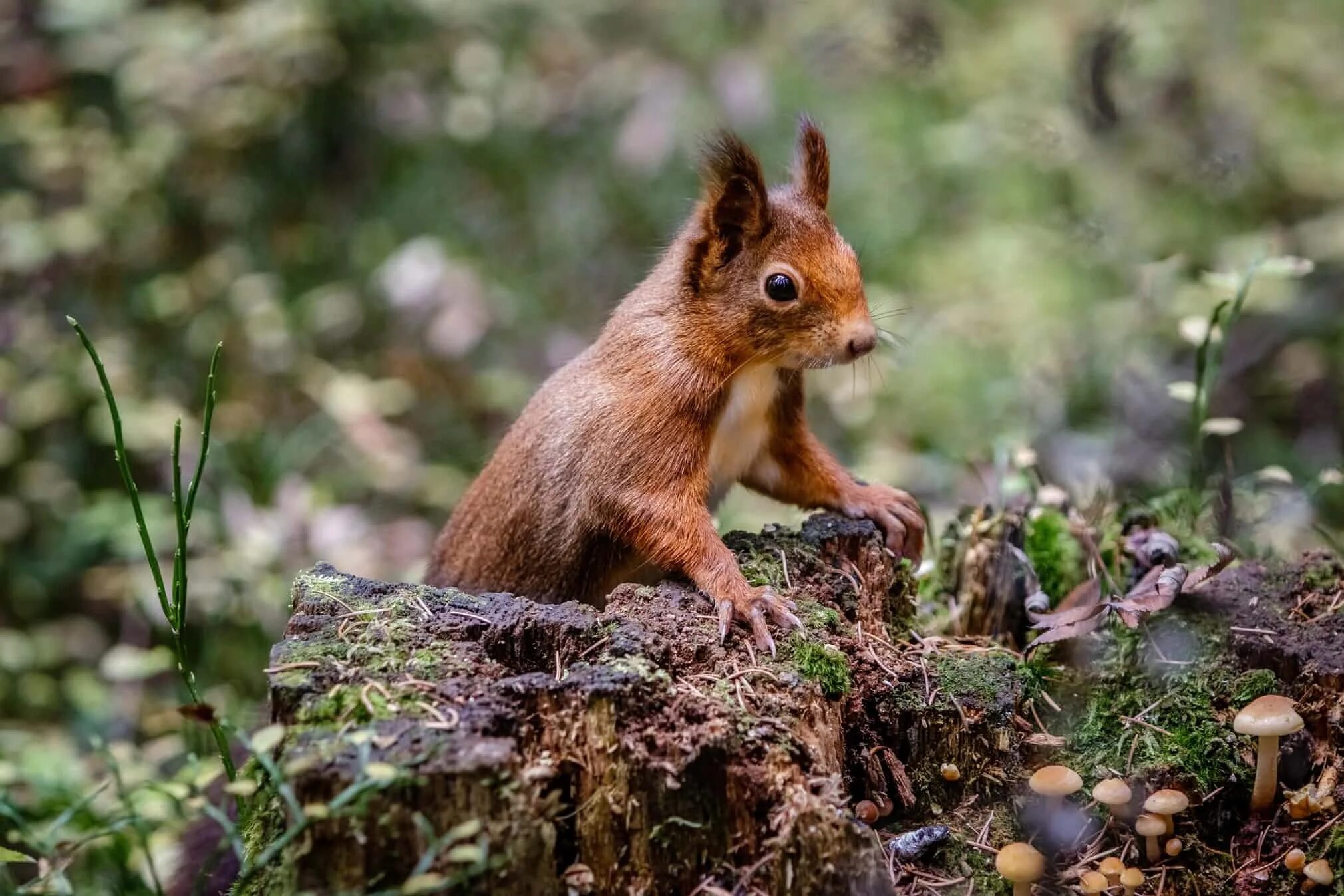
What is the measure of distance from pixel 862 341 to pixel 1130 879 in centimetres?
149

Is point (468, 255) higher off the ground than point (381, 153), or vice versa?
point (381, 153)

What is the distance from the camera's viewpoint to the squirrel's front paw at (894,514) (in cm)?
367

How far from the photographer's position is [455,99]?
7.75m

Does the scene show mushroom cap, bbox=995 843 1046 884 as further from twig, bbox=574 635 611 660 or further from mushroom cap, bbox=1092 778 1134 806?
twig, bbox=574 635 611 660

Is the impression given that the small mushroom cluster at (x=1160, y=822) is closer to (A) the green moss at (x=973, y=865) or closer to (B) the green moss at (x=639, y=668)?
(A) the green moss at (x=973, y=865)

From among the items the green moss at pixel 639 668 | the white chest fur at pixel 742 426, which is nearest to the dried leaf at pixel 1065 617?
the white chest fur at pixel 742 426

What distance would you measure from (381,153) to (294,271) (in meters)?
0.96

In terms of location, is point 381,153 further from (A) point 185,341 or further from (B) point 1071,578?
(B) point 1071,578

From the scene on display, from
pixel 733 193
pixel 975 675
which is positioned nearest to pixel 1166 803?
pixel 975 675

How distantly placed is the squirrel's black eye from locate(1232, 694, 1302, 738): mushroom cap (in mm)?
1545

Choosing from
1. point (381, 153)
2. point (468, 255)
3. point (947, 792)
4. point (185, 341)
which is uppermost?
point (381, 153)

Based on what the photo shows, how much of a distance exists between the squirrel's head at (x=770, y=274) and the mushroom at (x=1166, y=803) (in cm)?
135

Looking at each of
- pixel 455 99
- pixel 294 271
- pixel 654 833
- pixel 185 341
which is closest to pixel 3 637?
pixel 185 341

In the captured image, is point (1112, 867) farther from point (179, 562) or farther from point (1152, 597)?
point (179, 562)
